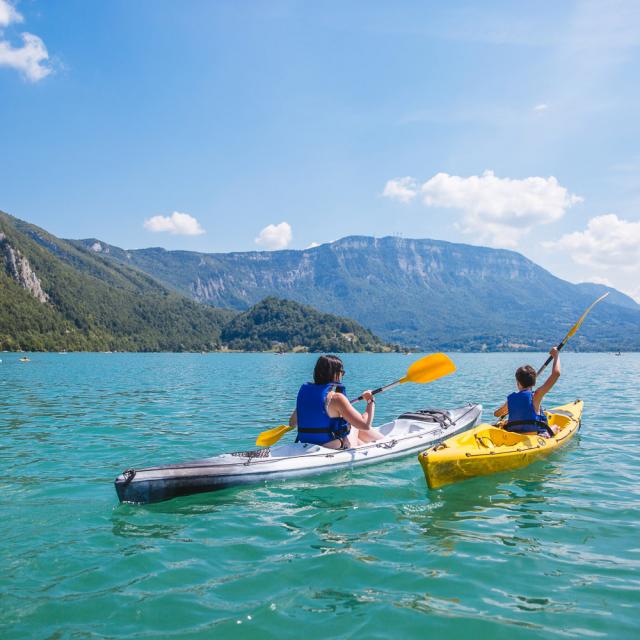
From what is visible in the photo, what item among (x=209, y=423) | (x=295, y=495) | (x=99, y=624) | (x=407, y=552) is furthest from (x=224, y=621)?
(x=209, y=423)

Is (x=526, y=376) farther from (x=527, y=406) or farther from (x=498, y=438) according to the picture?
(x=498, y=438)

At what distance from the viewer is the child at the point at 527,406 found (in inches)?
445

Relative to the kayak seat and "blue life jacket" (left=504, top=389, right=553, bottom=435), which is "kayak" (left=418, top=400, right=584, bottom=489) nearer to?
the kayak seat

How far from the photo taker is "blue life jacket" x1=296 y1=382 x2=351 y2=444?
9.66 m

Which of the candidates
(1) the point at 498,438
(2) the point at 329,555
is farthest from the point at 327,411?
(1) the point at 498,438

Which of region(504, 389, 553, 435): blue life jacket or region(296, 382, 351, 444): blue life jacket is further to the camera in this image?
region(504, 389, 553, 435): blue life jacket

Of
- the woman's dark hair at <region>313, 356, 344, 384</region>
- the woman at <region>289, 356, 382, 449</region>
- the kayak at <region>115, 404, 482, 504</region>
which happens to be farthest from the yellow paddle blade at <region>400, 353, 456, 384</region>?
the woman's dark hair at <region>313, 356, 344, 384</region>

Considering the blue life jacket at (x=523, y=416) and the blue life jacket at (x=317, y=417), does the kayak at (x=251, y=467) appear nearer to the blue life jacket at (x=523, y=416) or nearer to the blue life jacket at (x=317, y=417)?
the blue life jacket at (x=317, y=417)

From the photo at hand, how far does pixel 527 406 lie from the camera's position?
11539mm

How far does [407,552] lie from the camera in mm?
6656

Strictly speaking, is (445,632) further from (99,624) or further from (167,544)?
(167,544)

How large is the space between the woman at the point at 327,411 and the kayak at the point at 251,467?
238 mm

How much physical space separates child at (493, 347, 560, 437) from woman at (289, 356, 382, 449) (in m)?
3.44

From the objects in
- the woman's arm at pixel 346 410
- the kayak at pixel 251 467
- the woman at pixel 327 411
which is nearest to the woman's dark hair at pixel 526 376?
the kayak at pixel 251 467
